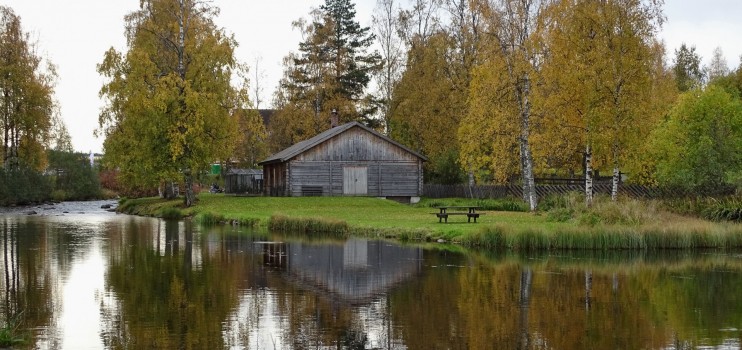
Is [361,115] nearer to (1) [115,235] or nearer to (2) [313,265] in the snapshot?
(1) [115,235]

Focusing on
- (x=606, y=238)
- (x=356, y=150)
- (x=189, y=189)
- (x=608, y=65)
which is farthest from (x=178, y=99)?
(x=606, y=238)

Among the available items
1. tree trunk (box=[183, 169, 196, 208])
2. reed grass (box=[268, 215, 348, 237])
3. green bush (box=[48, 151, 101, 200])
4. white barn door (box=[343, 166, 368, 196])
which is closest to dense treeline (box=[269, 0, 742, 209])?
white barn door (box=[343, 166, 368, 196])

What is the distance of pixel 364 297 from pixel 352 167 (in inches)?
1657

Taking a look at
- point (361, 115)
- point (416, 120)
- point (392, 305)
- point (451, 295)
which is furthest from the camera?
point (361, 115)

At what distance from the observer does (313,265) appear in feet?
81.6

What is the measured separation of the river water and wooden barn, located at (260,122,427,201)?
93.4ft

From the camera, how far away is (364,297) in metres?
18.8

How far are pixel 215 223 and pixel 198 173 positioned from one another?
1247 centimetres

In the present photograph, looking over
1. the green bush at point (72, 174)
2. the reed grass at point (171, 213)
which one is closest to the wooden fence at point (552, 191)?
the reed grass at point (171, 213)

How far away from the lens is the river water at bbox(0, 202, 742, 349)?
46.3 feet

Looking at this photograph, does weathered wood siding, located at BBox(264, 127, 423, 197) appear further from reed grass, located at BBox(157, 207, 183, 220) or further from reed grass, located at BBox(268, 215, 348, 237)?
reed grass, located at BBox(268, 215, 348, 237)

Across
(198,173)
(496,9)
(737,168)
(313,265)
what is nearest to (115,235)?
(313,265)

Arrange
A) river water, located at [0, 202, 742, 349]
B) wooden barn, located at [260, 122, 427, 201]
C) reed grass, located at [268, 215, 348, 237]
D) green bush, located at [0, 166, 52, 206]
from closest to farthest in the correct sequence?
1. river water, located at [0, 202, 742, 349]
2. reed grass, located at [268, 215, 348, 237]
3. wooden barn, located at [260, 122, 427, 201]
4. green bush, located at [0, 166, 52, 206]

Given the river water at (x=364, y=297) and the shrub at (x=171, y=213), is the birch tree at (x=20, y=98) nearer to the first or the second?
the shrub at (x=171, y=213)
